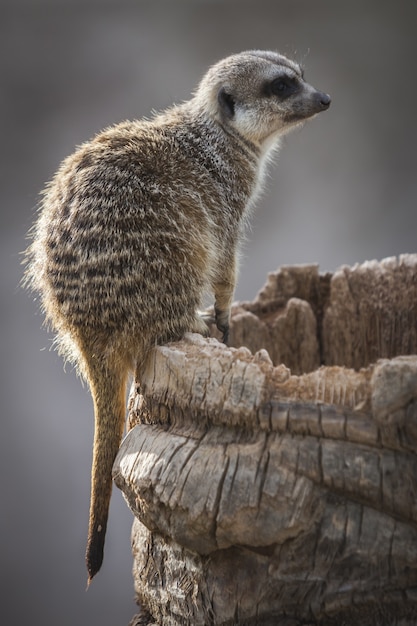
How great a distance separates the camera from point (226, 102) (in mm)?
1636

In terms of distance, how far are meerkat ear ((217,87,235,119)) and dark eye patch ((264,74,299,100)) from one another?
0.08 metres

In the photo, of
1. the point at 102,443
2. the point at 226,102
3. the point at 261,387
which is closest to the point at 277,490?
the point at 261,387

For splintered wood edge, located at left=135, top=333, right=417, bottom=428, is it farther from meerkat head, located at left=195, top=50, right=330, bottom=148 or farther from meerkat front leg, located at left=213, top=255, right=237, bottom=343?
meerkat head, located at left=195, top=50, right=330, bottom=148

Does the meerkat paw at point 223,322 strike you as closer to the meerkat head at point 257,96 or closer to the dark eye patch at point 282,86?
the meerkat head at point 257,96

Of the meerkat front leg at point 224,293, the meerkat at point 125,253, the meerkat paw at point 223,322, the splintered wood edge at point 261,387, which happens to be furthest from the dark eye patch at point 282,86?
the splintered wood edge at point 261,387

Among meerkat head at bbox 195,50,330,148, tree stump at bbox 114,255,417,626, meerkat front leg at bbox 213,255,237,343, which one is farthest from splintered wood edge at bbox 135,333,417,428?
meerkat head at bbox 195,50,330,148

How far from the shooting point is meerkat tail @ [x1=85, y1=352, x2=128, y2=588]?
1216mm

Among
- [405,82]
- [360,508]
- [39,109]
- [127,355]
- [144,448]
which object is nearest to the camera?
[360,508]

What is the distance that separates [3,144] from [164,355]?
1.37 meters

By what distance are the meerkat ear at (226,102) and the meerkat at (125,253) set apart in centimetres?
9

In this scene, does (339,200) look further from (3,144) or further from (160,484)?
(160,484)

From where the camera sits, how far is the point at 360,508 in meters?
0.96

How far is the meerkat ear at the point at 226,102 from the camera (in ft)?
5.33

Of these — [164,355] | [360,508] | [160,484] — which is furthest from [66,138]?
[360,508]
